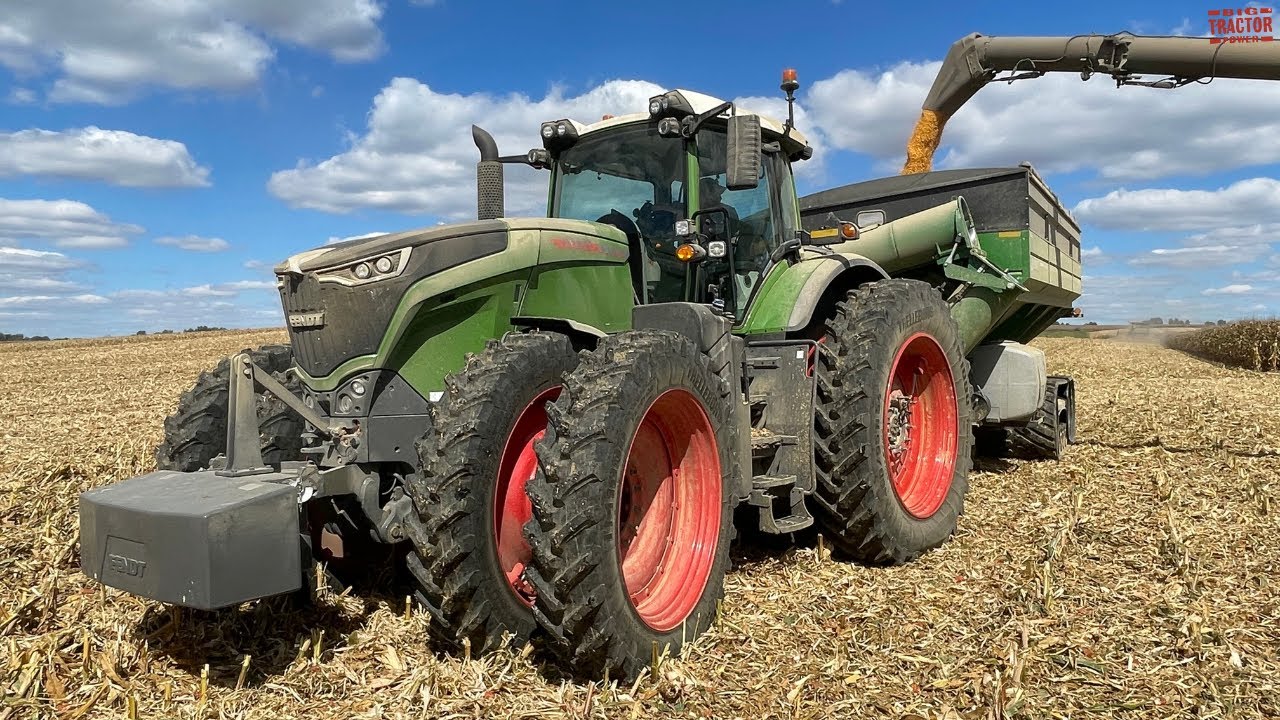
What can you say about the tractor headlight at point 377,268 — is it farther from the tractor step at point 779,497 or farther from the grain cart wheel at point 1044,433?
the grain cart wheel at point 1044,433

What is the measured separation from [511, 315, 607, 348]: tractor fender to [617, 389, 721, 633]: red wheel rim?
0.53 meters

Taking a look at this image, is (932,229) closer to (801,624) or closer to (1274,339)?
(801,624)

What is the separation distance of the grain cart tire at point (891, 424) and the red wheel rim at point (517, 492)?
1746 mm

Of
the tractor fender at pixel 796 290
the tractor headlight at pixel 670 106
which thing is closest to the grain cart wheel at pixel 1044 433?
the tractor fender at pixel 796 290

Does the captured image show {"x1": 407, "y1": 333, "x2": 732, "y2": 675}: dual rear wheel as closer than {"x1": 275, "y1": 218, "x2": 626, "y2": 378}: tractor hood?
Yes

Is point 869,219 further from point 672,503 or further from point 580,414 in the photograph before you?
point 580,414

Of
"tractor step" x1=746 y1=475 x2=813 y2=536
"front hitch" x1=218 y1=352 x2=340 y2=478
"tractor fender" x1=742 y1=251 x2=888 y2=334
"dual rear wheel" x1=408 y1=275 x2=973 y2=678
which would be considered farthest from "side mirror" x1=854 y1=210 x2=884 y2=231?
"front hitch" x1=218 y1=352 x2=340 y2=478

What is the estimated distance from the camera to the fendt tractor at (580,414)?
3172 mm

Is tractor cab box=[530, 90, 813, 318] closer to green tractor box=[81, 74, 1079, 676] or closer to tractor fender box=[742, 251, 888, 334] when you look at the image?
green tractor box=[81, 74, 1079, 676]

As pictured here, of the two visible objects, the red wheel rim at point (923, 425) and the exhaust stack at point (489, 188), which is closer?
the exhaust stack at point (489, 188)

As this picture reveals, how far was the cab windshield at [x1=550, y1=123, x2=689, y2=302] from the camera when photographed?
4789 millimetres

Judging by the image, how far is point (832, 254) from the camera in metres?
5.85

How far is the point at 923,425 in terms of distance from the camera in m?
5.88

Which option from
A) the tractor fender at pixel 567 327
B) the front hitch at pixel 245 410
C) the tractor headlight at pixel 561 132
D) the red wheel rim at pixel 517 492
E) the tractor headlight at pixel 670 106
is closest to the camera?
the front hitch at pixel 245 410
